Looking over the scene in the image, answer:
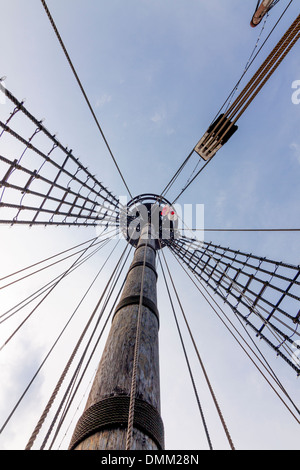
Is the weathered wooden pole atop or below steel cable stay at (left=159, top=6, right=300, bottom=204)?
below

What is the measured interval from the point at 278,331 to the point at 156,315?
210 inches

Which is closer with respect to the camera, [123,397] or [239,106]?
[123,397]

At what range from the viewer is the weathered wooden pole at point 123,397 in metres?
1.59

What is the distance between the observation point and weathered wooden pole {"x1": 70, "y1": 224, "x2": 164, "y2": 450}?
1593 millimetres

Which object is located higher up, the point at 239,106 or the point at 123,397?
the point at 239,106

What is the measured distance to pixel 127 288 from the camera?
12.6 ft

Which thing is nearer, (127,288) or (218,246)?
(127,288)

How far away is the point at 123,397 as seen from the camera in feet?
5.85

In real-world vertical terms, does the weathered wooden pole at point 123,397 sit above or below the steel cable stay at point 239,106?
below
